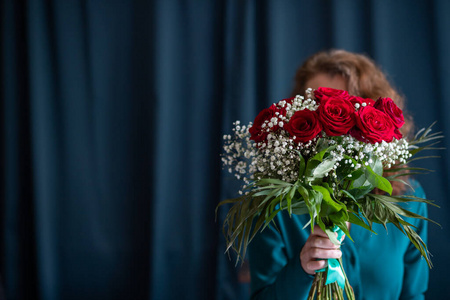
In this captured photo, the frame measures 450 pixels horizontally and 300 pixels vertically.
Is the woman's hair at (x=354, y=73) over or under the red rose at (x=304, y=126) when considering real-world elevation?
over

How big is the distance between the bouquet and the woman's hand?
3cm

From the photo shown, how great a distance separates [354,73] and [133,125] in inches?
48.7

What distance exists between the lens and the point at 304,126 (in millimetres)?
789

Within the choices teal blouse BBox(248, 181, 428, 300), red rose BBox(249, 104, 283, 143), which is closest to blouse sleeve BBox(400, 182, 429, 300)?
teal blouse BBox(248, 181, 428, 300)

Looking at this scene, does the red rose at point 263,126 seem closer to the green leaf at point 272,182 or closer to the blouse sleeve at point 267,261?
the green leaf at point 272,182

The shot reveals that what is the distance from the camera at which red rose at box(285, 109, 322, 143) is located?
2.53 feet

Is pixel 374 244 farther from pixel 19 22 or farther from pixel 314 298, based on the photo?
pixel 19 22

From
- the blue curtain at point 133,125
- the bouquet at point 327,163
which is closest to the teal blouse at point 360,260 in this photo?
the bouquet at point 327,163

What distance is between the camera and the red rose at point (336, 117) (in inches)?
30.4

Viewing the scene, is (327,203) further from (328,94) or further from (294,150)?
(328,94)

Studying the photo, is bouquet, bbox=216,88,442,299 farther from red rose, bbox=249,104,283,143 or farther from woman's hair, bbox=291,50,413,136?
woman's hair, bbox=291,50,413,136

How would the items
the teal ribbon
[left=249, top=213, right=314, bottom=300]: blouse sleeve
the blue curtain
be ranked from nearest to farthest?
the teal ribbon → [left=249, top=213, right=314, bottom=300]: blouse sleeve → the blue curtain

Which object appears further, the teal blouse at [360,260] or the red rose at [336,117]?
the teal blouse at [360,260]

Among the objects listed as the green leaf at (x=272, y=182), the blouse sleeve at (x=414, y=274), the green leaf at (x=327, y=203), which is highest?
the green leaf at (x=272, y=182)
